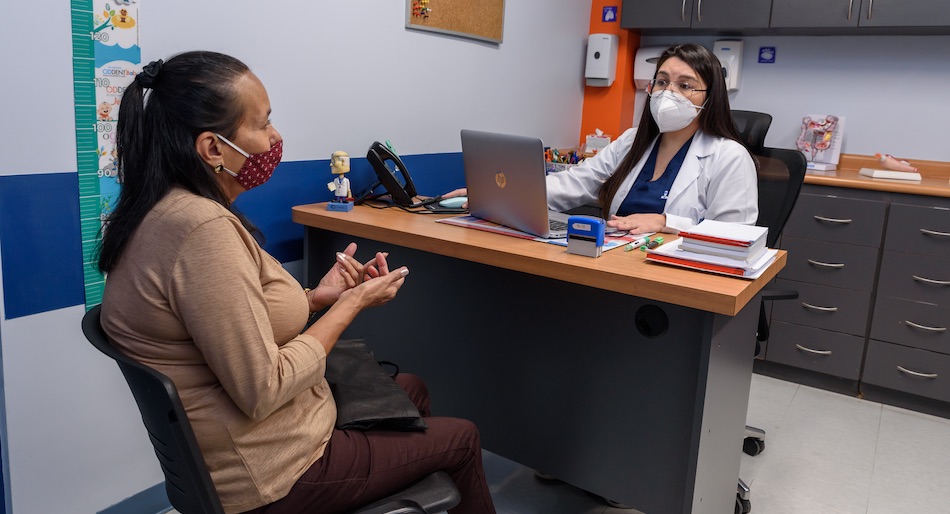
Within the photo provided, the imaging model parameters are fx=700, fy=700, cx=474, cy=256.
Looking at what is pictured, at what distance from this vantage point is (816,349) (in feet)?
10.7

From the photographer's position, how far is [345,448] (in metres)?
1.28

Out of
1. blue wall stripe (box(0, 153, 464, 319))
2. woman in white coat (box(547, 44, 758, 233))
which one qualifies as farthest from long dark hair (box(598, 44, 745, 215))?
blue wall stripe (box(0, 153, 464, 319))

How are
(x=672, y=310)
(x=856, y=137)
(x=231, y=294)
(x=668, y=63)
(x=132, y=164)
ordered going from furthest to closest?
(x=856, y=137) < (x=668, y=63) < (x=672, y=310) < (x=132, y=164) < (x=231, y=294)

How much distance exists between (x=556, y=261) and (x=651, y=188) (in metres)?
0.91

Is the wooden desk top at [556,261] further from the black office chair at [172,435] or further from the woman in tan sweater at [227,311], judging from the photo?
the black office chair at [172,435]

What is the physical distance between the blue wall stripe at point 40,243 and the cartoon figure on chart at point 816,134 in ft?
10.9

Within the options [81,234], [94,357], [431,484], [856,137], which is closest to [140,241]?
[431,484]

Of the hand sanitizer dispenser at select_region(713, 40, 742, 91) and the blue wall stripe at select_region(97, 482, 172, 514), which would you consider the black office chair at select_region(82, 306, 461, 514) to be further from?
the hand sanitizer dispenser at select_region(713, 40, 742, 91)

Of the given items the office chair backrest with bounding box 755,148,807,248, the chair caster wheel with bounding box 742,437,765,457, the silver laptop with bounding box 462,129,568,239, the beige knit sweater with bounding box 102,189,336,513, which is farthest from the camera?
the chair caster wheel with bounding box 742,437,765,457

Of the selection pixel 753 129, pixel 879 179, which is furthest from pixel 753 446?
pixel 879 179

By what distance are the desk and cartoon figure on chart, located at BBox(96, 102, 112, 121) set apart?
2.05 feet

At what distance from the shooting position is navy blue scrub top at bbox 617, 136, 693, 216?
2.35 meters

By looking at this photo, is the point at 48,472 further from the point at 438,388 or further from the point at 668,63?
the point at 668,63

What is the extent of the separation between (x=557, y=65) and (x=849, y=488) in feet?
7.77
